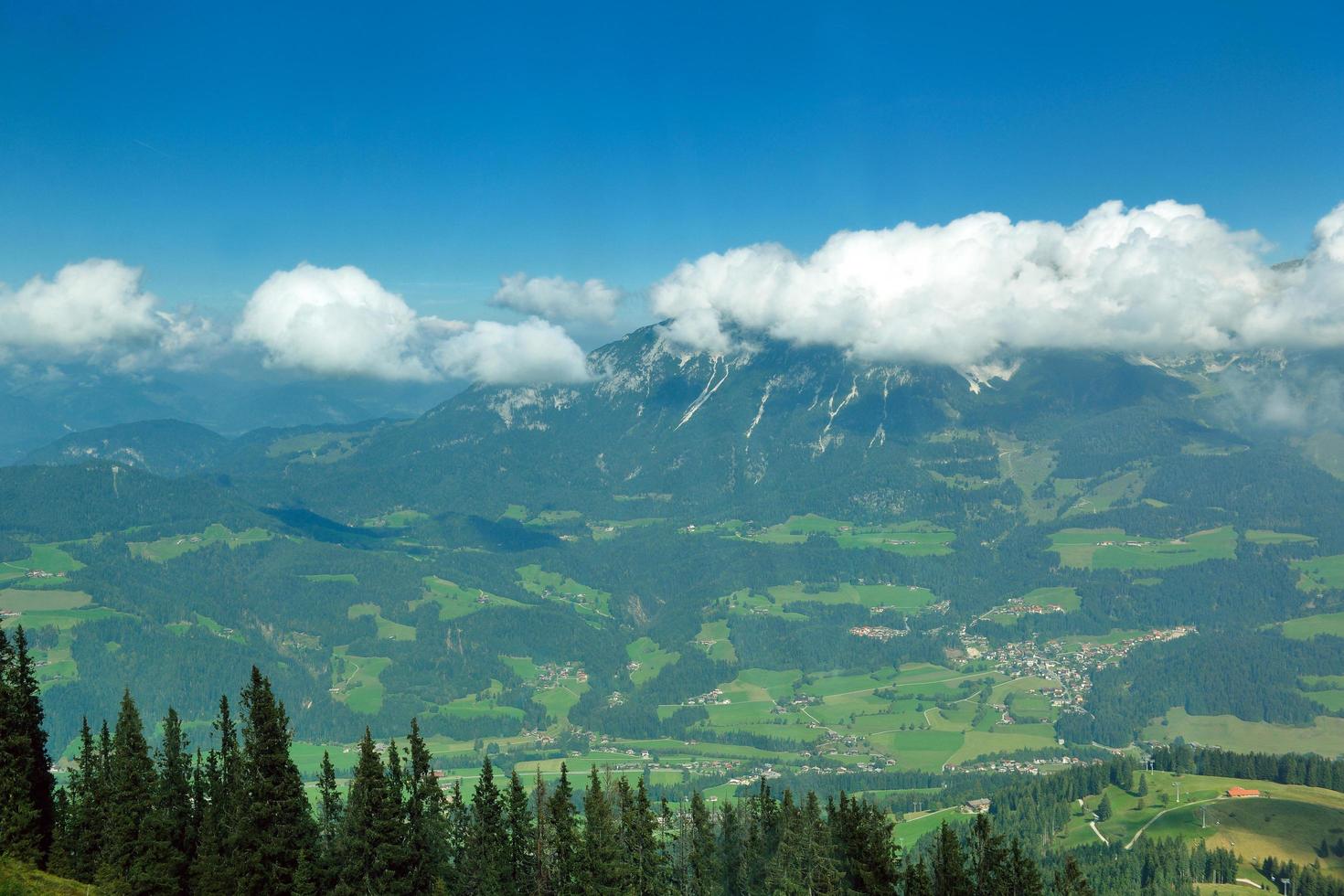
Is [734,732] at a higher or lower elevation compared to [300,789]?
lower

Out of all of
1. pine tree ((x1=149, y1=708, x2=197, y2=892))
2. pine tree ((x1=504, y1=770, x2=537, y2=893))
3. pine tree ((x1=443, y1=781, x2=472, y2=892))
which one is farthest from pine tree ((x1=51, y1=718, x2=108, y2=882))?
pine tree ((x1=504, y1=770, x2=537, y2=893))

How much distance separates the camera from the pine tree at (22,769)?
41500 mm

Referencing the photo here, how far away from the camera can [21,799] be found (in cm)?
4288

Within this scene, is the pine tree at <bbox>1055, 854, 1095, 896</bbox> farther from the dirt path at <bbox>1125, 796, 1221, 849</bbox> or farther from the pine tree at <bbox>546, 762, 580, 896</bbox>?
the dirt path at <bbox>1125, 796, 1221, 849</bbox>

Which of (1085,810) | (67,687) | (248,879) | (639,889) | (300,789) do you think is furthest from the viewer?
(67,687)

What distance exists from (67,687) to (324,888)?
188 metres

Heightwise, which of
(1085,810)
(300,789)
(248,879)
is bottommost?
(1085,810)

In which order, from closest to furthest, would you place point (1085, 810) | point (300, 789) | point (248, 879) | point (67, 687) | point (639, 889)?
point (248, 879), point (300, 789), point (639, 889), point (1085, 810), point (67, 687)

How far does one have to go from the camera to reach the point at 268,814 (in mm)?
39781

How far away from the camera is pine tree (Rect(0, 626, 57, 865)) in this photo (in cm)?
4150

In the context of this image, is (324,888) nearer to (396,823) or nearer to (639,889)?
(396,823)

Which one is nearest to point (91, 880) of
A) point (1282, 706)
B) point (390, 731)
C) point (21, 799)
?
point (21, 799)

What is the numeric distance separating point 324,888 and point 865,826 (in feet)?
84.0

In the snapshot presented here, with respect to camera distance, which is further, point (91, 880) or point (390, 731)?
point (390, 731)
